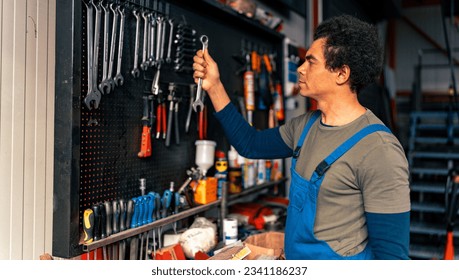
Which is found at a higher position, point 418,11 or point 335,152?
point 418,11

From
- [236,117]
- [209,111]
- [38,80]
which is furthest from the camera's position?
[209,111]

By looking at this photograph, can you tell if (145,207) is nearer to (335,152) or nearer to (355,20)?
(335,152)

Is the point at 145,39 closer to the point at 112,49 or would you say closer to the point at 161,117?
the point at 112,49

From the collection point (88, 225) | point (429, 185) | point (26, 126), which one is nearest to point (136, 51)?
point (26, 126)

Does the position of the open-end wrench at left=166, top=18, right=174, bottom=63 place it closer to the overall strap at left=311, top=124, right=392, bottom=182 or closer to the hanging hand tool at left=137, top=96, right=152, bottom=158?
the hanging hand tool at left=137, top=96, right=152, bottom=158

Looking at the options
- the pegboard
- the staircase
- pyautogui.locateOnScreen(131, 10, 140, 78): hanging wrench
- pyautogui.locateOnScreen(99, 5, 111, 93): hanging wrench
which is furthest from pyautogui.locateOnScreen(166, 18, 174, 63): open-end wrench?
the staircase

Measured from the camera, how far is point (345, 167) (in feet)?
5.37

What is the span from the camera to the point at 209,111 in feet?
9.87

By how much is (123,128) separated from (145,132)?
140mm

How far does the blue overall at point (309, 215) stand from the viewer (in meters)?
1.66

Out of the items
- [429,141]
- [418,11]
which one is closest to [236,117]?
A: [429,141]

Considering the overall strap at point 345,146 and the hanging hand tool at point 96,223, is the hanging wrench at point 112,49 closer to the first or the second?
the hanging hand tool at point 96,223

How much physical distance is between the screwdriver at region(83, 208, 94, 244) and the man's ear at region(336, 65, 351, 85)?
112 cm
